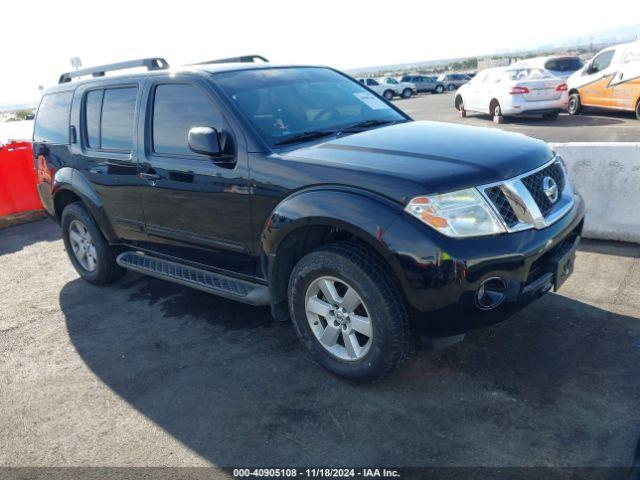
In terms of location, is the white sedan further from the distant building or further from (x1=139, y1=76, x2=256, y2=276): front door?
the distant building

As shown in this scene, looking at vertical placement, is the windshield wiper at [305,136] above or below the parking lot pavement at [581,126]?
above

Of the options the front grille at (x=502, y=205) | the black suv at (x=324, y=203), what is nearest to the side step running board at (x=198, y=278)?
the black suv at (x=324, y=203)

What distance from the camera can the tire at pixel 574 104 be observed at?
1434 cm

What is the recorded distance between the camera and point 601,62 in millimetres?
13320

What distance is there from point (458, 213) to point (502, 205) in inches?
10.9

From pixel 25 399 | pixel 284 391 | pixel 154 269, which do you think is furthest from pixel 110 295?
pixel 284 391

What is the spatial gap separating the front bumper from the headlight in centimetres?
4

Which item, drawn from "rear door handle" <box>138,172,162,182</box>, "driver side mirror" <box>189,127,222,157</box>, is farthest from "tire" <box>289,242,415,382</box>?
"rear door handle" <box>138,172,162,182</box>

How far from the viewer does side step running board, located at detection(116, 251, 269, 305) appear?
364cm

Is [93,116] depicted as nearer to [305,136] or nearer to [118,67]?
[118,67]

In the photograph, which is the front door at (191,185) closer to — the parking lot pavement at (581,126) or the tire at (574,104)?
the parking lot pavement at (581,126)

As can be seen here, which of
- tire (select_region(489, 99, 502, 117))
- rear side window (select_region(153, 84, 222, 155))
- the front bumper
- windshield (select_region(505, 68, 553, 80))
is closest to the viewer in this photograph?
the front bumper

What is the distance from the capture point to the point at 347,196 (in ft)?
9.80

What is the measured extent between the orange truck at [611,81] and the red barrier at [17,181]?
12.4 meters
